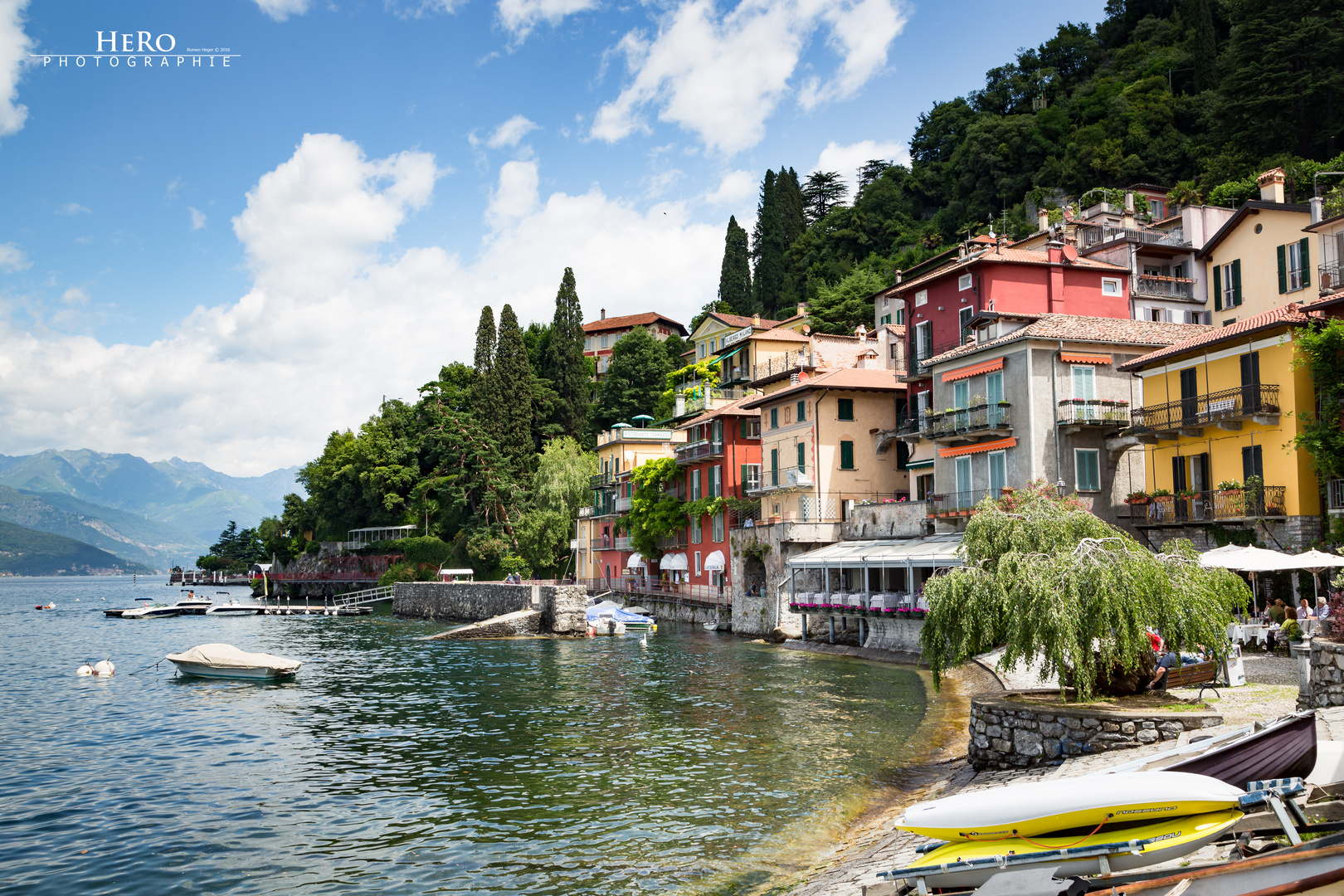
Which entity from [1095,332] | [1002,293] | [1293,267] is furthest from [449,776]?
[1293,267]

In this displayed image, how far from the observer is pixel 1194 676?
640 inches

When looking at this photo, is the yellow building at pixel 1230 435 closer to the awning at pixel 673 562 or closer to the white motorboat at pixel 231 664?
the awning at pixel 673 562

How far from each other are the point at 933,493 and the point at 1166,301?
1463 centimetres

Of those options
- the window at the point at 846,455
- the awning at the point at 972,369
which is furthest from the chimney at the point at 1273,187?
the window at the point at 846,455

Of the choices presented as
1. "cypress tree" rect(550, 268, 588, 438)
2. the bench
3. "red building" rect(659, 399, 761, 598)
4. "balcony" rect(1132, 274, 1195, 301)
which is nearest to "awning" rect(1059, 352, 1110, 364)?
"balcony" rect(1132, 274, 1195, 301)

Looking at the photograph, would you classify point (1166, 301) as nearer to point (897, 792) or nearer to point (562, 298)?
point (897, 792)

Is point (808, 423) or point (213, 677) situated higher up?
point (808, 423)

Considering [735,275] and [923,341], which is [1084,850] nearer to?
[923,341]

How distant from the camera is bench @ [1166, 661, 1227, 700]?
16.2 meters

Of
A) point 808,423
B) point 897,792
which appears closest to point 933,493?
point 808,423

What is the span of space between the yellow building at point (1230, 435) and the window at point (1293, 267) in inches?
305

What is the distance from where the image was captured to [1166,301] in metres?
40.9

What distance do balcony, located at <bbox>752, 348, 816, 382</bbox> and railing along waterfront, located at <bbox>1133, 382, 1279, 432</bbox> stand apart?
2129 cm

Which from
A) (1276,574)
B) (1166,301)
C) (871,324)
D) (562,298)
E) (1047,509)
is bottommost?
(1276,574)
